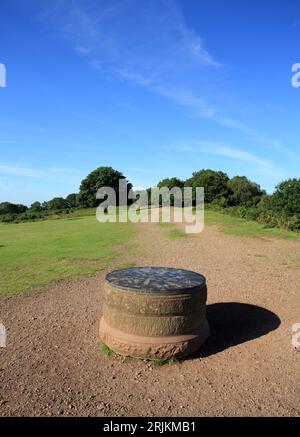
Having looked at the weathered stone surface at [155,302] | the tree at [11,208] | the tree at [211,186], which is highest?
the tree at [211,186]

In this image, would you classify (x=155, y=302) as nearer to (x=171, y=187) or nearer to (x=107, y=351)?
(x=107, y=351)

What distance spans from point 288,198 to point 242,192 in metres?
29.4

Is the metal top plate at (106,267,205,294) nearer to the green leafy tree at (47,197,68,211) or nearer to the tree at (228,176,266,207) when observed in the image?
the tree at (228,176,266,207)

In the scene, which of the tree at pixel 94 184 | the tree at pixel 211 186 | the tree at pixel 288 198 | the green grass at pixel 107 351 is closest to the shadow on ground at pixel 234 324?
the green grass at pixel 107 351

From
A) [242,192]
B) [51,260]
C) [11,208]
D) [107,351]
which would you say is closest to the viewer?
[107,351]

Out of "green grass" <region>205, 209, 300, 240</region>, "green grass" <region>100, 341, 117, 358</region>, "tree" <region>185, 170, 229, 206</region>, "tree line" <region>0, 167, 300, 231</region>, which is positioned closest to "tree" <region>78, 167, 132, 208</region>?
"tree line" <region>0, 167, 300, 231</region>

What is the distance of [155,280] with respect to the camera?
6148 millimetres

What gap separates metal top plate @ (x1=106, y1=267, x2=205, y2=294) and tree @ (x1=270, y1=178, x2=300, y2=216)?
34.1m

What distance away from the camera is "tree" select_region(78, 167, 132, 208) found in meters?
64.1

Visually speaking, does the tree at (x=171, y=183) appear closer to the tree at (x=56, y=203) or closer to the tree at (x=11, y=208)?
the tree at (x=56, y=203)

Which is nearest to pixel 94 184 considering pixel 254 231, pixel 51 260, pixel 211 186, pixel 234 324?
pixel 211 186

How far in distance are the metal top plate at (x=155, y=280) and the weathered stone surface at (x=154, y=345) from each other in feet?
2.48

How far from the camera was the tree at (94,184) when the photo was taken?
6406cm

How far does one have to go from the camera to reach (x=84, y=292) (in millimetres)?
8938
